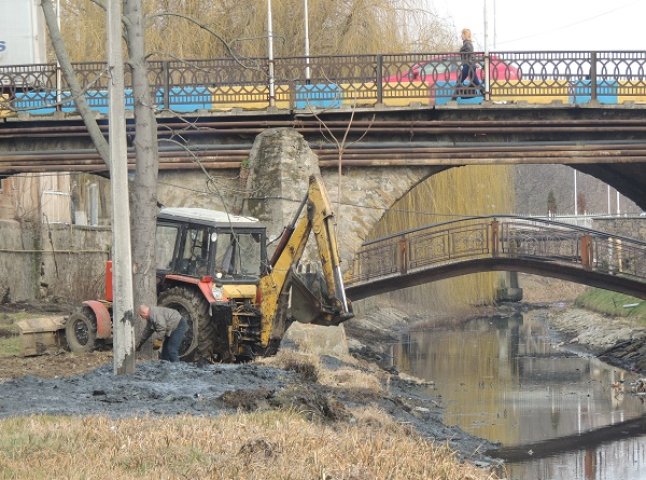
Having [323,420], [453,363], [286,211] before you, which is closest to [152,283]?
[323,420]

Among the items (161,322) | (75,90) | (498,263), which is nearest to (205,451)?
(161,322)

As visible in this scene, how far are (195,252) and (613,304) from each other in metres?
26.0

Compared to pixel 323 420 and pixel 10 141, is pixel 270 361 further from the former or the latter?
pixel 10 141

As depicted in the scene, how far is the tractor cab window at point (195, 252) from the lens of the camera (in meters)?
20.3

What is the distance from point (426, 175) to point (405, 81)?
207 centimetres

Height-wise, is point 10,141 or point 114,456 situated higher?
point 10,141

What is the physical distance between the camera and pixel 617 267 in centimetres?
3117

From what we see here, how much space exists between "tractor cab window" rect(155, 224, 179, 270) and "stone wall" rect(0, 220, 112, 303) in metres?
10.5

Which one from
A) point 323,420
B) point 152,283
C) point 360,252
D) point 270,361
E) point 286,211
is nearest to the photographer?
point 323,420

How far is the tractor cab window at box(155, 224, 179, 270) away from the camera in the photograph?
2064 cm

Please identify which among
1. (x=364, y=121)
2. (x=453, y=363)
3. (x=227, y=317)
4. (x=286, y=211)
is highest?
(x=364, y=121)

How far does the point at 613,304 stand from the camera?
143ft

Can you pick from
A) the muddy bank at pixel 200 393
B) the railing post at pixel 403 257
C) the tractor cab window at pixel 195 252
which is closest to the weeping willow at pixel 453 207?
the railing post at pixel 403 257

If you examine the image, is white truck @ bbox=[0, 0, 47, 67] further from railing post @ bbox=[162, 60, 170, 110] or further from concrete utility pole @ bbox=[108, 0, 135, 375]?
concrete utility pole @ bbox=[108, 0, 135, 375]
